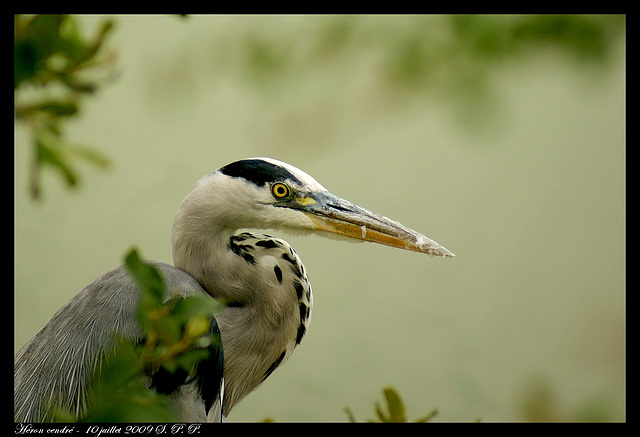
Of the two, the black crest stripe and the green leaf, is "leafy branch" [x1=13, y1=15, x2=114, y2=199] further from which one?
the black crest stripe

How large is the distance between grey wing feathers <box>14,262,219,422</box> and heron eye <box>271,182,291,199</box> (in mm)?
245

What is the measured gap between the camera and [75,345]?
0.98m

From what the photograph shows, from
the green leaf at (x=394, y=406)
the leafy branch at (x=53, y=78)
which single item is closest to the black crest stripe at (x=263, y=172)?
the green leaf at (x=394, y=406)

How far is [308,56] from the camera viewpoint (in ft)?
0.91

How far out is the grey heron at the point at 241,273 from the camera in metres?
1.06

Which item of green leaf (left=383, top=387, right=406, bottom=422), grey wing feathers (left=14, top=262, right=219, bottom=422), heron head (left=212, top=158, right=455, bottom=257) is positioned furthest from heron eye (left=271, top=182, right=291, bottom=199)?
green leaf (left=383, top=387, right=406, bottom=422)

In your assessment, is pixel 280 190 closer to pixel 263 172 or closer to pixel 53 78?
pixel 263 172

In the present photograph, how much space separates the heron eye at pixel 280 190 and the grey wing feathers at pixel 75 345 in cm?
25

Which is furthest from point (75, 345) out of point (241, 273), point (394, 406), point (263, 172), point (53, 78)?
point (53, 78)

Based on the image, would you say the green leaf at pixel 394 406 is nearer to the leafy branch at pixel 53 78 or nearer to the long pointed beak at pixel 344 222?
the leafy branch at pixel 53 78

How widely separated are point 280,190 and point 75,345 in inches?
18.5

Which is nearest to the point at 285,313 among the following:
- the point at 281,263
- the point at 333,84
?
the point at 281,263

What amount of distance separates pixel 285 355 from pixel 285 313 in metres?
0.11
